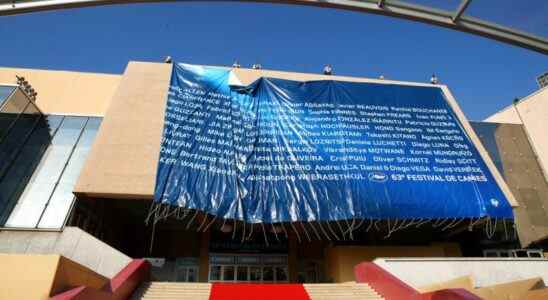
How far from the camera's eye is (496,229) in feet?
55.2

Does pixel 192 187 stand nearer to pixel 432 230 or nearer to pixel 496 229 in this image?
pixel 432 230

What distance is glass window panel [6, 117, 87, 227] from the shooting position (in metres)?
11.3

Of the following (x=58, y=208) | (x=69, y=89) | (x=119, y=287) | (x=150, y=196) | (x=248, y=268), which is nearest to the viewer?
(x=119, y=287)

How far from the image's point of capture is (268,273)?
56.5 ft

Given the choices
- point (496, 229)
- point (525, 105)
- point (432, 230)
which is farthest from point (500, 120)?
point (432, 230)

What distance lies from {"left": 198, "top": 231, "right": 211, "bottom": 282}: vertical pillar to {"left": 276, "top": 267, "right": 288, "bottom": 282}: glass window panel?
3158 mm

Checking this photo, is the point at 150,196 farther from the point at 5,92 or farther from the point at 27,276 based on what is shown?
the point at 5,92

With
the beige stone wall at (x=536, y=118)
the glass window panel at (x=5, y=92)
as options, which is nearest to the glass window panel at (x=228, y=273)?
the glass window panel at (x=5, y=92)

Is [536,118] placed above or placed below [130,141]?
above

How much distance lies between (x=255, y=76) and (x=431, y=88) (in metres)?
8.34

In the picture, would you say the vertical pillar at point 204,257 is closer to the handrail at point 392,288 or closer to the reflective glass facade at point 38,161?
the reflective glass facade at point 38,161

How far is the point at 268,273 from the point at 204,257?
2.97 metres

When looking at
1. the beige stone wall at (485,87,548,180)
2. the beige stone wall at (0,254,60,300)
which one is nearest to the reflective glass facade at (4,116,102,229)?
the beige stone wall at (0,254,60,300)

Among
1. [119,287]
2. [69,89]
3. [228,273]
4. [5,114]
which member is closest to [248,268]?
[228,273]
